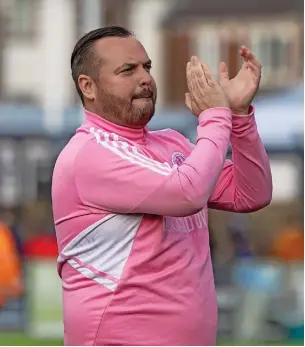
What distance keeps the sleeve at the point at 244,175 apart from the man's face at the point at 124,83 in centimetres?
28

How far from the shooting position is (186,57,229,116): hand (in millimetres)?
3633

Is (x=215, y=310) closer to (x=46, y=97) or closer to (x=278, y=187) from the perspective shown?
(x=278, y=187)

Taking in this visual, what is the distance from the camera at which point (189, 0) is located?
40.8 meters

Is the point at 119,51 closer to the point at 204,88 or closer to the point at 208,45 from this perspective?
the point at 204,88

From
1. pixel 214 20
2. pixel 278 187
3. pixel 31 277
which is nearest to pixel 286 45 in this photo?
pixel 214 20

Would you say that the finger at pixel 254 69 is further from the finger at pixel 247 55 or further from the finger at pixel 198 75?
the finger at pixel 198 75

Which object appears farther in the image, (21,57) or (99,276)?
(21,57)

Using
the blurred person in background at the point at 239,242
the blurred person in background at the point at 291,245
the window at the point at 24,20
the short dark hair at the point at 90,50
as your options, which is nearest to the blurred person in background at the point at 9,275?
the blurred person in background at the point at 239,242

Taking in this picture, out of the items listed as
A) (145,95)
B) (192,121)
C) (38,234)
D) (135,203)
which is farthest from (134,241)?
(38,234)

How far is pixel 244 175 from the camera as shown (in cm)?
384

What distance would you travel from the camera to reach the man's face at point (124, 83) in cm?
366

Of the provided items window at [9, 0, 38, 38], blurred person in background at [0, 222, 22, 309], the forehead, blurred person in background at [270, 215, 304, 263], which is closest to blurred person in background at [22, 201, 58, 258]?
blurred person in background at [0, 222, 22, 309]

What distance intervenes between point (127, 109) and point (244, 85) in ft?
1.17

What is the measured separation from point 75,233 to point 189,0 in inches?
1482
